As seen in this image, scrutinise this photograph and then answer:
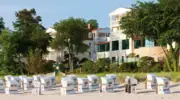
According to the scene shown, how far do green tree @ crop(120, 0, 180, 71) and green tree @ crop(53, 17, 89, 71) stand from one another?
22.8 meters

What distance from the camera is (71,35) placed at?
222ft

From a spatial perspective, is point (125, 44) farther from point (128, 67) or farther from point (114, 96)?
point (114, 96)

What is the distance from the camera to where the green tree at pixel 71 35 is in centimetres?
6769

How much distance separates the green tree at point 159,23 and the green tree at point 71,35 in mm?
22818

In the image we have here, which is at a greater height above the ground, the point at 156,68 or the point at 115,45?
the point at 115,45

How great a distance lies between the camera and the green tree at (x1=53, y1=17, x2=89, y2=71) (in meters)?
67.7

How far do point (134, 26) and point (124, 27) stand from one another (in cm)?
251

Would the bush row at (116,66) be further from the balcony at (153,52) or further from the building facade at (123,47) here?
the building facade at (123,47)

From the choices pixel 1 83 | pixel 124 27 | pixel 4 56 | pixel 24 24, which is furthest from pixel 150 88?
pixel 24 24

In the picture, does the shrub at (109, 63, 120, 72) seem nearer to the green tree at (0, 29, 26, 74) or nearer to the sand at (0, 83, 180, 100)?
the sand at (0, 83, 180, 100)

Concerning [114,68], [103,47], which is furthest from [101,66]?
[103,47]

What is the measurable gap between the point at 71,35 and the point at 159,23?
88.8ft

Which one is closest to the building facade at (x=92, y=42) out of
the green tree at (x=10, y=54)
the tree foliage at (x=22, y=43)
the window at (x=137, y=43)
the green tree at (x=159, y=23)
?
the tree foliage at (x=22, y=43)

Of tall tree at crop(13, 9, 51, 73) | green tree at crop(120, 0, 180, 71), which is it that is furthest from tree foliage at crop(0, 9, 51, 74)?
green tree at crop(120, 0, 180, 71)
